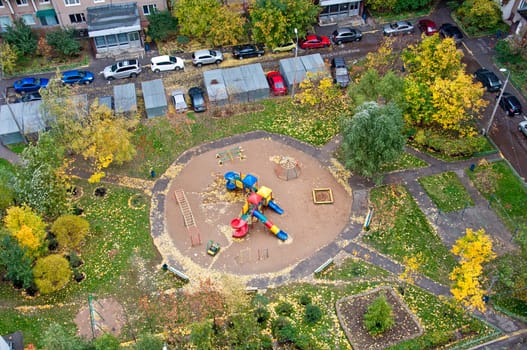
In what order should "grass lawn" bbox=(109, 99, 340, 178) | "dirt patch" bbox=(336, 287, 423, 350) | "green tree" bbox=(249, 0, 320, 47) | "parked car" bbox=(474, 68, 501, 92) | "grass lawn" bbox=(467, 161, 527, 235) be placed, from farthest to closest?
1. "green tree" bbox=(249, 0, 320, 47)
2. "parked car" bbox=(474, 68, 501, 92)
3. "grass lawn" bbox=(109, 99, 340, 178)
4. "grass lawn" bbox=(467, 161, 527, 235)
5. "dirt patch" bbox=(336, 287, 423, 350)

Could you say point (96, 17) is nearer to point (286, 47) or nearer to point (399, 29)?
point (286, 47)

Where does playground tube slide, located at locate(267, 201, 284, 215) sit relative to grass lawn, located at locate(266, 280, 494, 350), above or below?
above

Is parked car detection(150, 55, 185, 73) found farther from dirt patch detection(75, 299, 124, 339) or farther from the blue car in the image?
dirt patch detection(75, 299, 124, 339)

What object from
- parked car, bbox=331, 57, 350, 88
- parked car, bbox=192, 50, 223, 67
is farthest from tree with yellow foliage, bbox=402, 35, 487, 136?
parked car, bbox=192, 50, 223, 67

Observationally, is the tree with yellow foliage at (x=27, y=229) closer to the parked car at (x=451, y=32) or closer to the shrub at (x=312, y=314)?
the shrub at (x=312, y=314)

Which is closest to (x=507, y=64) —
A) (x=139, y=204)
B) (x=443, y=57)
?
(x=443, y=57)

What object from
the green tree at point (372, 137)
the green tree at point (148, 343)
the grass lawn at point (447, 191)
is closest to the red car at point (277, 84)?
the green tree at point (372, 137)

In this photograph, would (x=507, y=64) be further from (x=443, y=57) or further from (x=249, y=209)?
(x=249, y=209)
